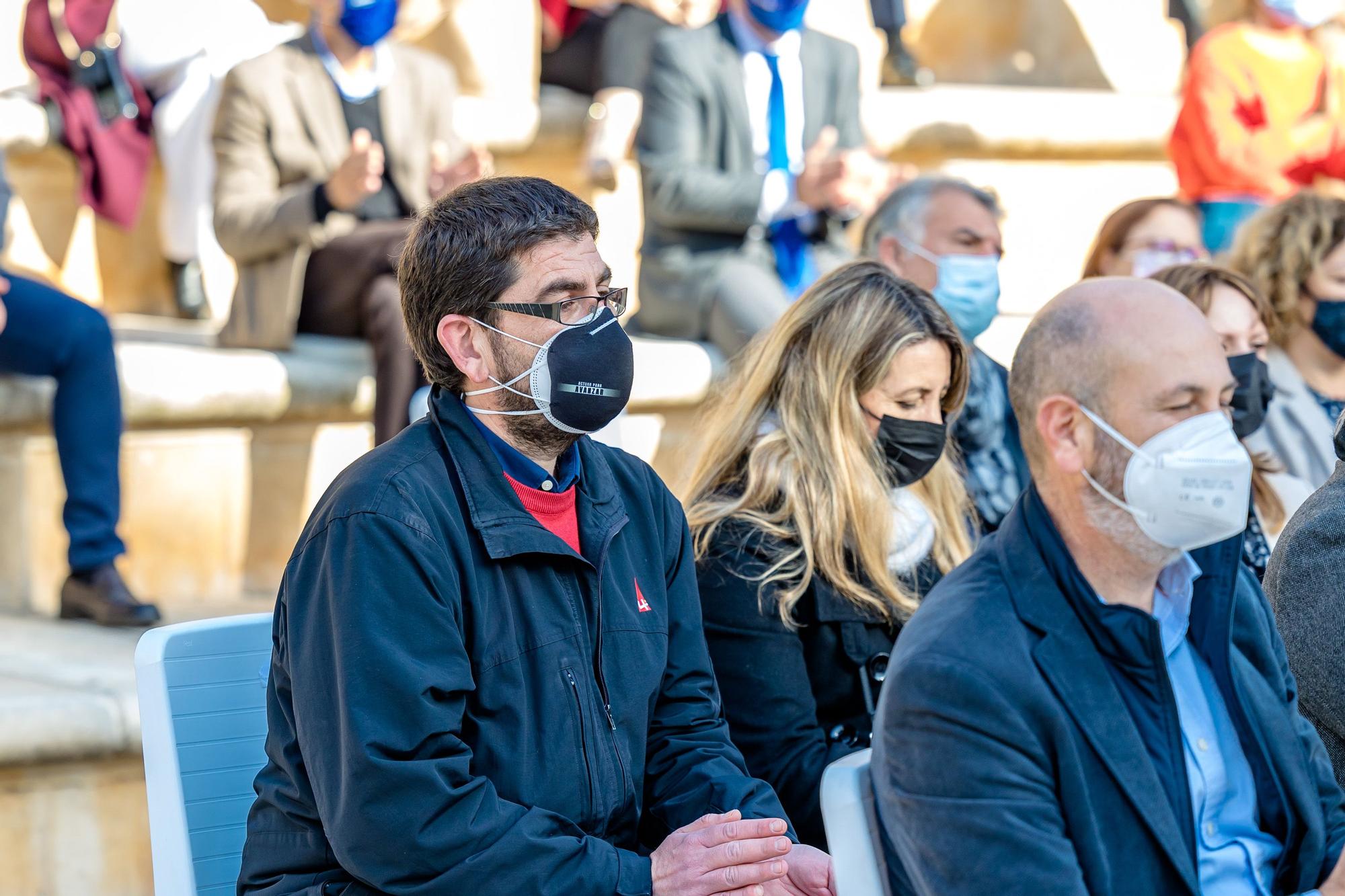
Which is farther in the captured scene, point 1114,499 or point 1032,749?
point 1114,499

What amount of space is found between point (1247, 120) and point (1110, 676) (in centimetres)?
433

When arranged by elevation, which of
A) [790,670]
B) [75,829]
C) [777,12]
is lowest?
[75,829]

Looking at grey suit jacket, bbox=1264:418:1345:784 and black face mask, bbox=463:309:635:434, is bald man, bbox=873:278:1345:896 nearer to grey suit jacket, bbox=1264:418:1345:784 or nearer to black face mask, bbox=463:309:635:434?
grey suit jacket, bbox=1264:418:1345:784

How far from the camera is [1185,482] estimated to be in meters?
1.76

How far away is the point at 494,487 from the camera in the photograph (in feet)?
6.79

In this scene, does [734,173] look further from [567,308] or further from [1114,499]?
[1114,499]

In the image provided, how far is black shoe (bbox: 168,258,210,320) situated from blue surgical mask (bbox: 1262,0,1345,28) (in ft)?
12.8

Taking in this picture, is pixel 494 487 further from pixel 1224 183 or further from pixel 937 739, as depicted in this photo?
pixel 1224 183

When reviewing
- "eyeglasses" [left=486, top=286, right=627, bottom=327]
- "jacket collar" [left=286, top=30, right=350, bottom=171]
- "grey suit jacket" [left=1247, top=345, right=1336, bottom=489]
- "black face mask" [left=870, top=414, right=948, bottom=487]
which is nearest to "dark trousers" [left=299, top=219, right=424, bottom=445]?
"jacket collar" [left=286, top=30, right=350, bottom=171]

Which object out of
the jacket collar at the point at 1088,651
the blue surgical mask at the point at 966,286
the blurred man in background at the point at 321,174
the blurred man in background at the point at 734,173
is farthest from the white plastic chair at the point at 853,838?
the blurred man in background at the point at 734,173

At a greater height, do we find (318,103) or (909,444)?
(318,103)

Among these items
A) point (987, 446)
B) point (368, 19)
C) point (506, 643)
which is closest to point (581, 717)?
point (506, 643)

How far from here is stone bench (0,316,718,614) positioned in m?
3.72

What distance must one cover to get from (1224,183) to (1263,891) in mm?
4145
